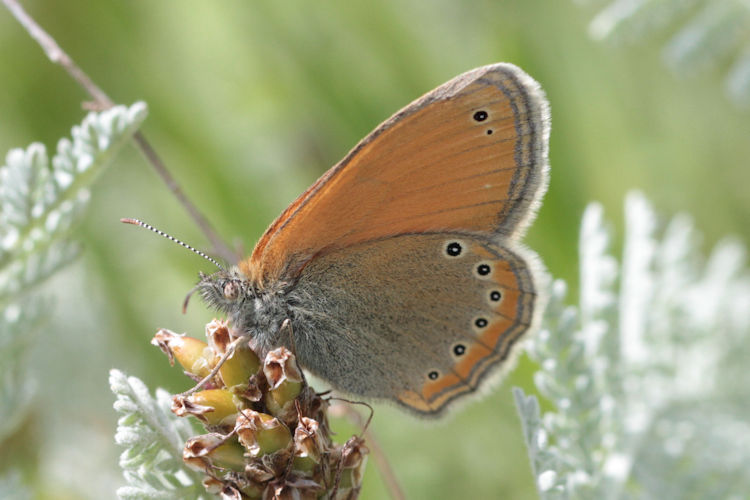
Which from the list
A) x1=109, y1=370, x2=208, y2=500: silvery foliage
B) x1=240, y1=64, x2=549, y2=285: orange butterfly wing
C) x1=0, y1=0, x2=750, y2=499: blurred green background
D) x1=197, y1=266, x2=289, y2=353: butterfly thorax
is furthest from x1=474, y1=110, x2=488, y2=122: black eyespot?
x1=0, y1=0, x2=750, y2=499: blurred green background

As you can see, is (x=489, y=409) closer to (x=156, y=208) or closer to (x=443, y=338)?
(x=443, y=338)

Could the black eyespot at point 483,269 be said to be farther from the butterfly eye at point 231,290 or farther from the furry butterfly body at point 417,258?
the butterfly eye at point 231,290

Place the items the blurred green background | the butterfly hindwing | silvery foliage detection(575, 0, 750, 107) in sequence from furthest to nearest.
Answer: the blurred green background < silvery foliage detection(575, 0, 750, 107) < the butterfly hindwing

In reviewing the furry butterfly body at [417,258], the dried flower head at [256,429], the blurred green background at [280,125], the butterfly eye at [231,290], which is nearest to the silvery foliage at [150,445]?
the dried flower head at [256,429]

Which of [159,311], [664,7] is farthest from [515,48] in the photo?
[159,311]

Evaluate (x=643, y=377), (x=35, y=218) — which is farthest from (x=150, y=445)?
(x=643, y=377)

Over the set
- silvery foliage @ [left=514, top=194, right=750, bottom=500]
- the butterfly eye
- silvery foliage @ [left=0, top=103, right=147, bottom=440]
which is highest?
silvery foliage @ [left=0, top=103, right=147, bottom=440]

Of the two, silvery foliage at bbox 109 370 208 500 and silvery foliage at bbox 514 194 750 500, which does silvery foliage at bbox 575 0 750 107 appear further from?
silvery foliage at bbox 109 370 208 500
